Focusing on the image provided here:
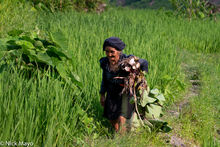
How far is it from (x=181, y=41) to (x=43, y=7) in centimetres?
389

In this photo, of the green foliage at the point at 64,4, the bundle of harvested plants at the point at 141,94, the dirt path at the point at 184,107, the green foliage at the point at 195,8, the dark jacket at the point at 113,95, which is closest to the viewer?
the bundle of harvested plants at the point at 141,94

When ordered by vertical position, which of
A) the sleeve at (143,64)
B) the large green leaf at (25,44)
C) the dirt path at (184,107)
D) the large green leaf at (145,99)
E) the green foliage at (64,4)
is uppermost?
the green foliage at (64,4)

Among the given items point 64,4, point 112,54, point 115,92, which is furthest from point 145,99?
point 64,4

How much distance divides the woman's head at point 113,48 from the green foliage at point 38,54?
14.5 inches

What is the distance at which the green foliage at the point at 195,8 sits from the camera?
9.67m

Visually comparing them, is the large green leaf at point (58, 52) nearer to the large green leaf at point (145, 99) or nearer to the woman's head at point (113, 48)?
the woman's head at point (113, 48)

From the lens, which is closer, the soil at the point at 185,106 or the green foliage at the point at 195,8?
the soil at the point at 185,106

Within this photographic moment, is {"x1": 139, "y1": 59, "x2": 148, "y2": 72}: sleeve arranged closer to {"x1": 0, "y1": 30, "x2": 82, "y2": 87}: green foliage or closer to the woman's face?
the woman's face

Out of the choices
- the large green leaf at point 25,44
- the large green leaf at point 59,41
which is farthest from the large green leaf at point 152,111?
the large green leaf at point 25,44

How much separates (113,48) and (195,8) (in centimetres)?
859

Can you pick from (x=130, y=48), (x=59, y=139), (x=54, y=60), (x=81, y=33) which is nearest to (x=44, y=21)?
(x=81, y=33)

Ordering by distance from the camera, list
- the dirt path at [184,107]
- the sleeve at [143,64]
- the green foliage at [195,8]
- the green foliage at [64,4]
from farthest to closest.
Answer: the green foliage at [195,8] → the green foliage at [64,4] → the dirt path at [184,107] → the sleeve at [143,64]

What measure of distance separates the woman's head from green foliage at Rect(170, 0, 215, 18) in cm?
778

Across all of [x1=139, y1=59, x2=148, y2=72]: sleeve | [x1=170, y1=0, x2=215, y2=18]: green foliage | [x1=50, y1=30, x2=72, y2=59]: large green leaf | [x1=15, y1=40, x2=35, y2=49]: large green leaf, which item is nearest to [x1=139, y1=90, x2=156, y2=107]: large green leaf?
[x1=139, y1=59, x2=148, y2=72]: sleeve
